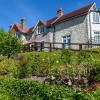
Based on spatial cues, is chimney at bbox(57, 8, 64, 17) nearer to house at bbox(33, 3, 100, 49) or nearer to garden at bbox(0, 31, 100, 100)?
house at bbox(33, 3, 100, 49)

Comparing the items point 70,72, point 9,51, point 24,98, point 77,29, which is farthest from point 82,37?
point 24,98

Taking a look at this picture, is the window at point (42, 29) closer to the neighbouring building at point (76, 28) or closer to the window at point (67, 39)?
the neighbouring building at point (76, 28)

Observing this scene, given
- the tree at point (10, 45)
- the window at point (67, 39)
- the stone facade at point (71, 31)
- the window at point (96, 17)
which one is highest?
the window at point (96, 17)

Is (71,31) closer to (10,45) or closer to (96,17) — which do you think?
(96,17)

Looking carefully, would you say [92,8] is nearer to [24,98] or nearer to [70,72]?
[70,72]

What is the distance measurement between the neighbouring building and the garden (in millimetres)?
19075

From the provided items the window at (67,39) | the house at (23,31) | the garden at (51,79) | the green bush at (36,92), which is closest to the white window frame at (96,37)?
the window at (67,39)

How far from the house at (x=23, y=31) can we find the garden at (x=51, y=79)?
32.3 meters

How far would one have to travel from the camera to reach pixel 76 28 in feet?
145

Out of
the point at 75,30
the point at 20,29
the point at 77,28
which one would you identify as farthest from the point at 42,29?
the point at 77,28

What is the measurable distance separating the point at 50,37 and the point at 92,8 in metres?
9.52

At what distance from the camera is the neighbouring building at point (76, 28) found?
140ft

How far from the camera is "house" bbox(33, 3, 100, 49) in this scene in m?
42.7

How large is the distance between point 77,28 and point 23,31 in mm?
16583
